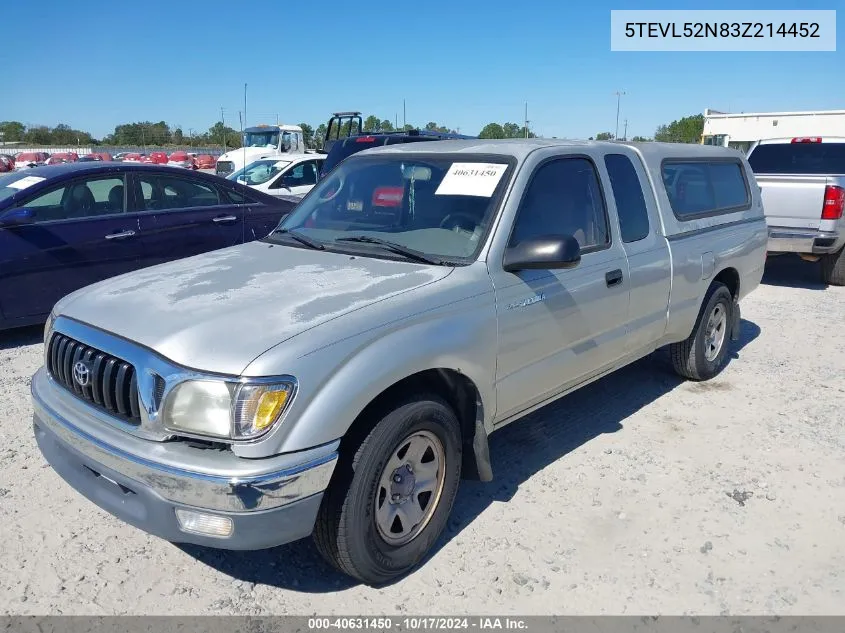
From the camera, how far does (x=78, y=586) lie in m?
2.88

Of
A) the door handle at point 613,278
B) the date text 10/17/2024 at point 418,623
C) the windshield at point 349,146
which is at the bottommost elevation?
the date text 10/17/2024 at point 418,623

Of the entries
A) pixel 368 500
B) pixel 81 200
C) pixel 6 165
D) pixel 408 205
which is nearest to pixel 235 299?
pixel 368 500

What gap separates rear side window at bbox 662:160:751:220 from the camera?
4.77m

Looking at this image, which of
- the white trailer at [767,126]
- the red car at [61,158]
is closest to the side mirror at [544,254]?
the white trailer at [767,126]

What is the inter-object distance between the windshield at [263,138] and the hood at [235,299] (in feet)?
64.0

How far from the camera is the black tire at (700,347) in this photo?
205 inches

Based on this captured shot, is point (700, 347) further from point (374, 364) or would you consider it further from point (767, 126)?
point (767, 126)

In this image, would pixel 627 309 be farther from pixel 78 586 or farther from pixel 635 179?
pixel 78 586

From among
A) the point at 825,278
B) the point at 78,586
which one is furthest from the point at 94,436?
the point at 825,278

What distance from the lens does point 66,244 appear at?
609cm

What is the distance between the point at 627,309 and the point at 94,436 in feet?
9.80

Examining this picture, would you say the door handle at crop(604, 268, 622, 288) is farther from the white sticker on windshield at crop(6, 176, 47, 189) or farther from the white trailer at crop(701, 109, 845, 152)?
the white trailer at crop(701, 109, 845, 152)

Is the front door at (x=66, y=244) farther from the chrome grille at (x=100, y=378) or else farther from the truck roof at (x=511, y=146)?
the chrome grille at (x=100, y=378)

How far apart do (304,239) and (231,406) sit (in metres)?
1.64
